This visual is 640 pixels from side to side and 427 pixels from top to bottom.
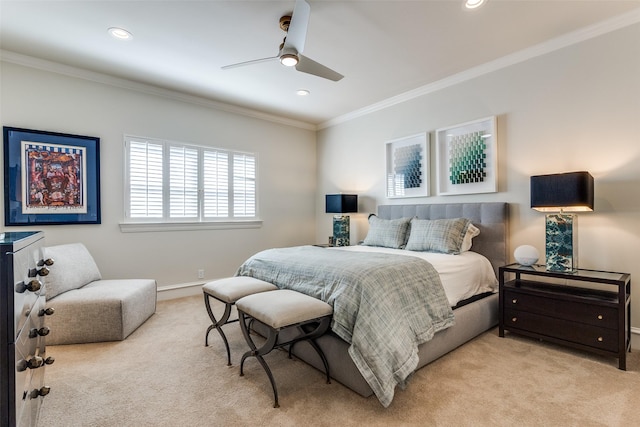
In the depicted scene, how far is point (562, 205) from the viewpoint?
8.36 ft

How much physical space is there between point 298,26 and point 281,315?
207 cm

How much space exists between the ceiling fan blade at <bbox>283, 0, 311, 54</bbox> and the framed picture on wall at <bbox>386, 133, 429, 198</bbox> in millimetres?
2288

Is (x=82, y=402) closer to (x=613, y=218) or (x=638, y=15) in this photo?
(x=613, y=218)

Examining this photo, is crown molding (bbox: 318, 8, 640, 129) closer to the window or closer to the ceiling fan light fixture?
the ceiling fan light fixture

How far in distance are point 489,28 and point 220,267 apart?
4351 mm

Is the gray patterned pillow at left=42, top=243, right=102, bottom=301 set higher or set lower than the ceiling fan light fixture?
lower

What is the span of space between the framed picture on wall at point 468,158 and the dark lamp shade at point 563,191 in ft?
2.28

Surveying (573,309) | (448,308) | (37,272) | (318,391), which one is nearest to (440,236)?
(448,308)

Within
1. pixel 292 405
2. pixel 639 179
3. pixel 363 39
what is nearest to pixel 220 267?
pixel 292 405

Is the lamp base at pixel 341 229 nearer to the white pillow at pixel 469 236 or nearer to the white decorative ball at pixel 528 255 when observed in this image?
the white pillow at pixel 469 236

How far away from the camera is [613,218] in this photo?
8.77 feet

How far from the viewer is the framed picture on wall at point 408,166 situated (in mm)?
4074

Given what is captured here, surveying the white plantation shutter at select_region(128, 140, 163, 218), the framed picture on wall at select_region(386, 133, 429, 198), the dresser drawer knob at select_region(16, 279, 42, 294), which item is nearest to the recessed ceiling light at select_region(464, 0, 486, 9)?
the framed picture on wall at select_region(386, 133, 429, 198)

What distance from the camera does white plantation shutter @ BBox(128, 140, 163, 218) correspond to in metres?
3.90
